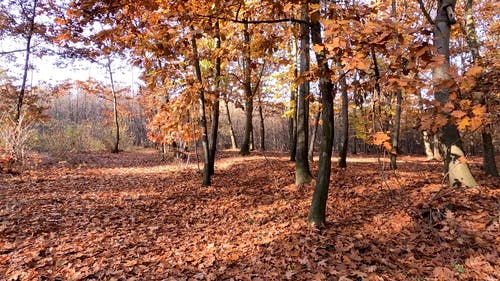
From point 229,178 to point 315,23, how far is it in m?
6.47

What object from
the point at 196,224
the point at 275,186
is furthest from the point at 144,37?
the point at 275,186

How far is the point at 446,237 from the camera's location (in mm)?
4480

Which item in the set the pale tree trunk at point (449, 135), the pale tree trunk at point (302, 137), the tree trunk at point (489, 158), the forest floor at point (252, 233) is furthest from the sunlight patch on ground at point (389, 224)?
the tree trunk at point (489, 158)

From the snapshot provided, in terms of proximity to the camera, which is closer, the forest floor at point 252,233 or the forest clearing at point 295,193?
the forest clearing at point 295,193

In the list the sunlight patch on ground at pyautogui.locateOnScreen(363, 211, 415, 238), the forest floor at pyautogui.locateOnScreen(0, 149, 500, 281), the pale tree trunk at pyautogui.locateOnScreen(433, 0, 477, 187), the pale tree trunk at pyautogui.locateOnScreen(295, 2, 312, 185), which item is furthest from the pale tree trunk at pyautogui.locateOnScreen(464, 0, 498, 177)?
the pale tree trunk at pyautogui.locateOnScreen(295, 2, 312, 185)

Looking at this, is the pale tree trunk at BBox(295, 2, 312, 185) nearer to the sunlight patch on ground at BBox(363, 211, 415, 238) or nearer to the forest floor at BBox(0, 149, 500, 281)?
the forest floor at BBox(0, 149, 500, 281)

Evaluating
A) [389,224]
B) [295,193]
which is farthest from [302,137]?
[389,224]

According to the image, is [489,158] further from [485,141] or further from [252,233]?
[252,233]

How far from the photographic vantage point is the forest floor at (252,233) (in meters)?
4.01

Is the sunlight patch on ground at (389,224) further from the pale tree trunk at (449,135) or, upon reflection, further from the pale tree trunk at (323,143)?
the pale tree trunk at (449,135)

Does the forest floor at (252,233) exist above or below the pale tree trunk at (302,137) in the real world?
below

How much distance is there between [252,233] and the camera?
5559mm

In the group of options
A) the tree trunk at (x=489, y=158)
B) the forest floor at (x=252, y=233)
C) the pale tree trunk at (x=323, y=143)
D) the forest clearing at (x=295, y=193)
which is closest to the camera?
the forest clearing at (x=295, y=193)

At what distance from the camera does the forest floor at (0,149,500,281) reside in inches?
158
